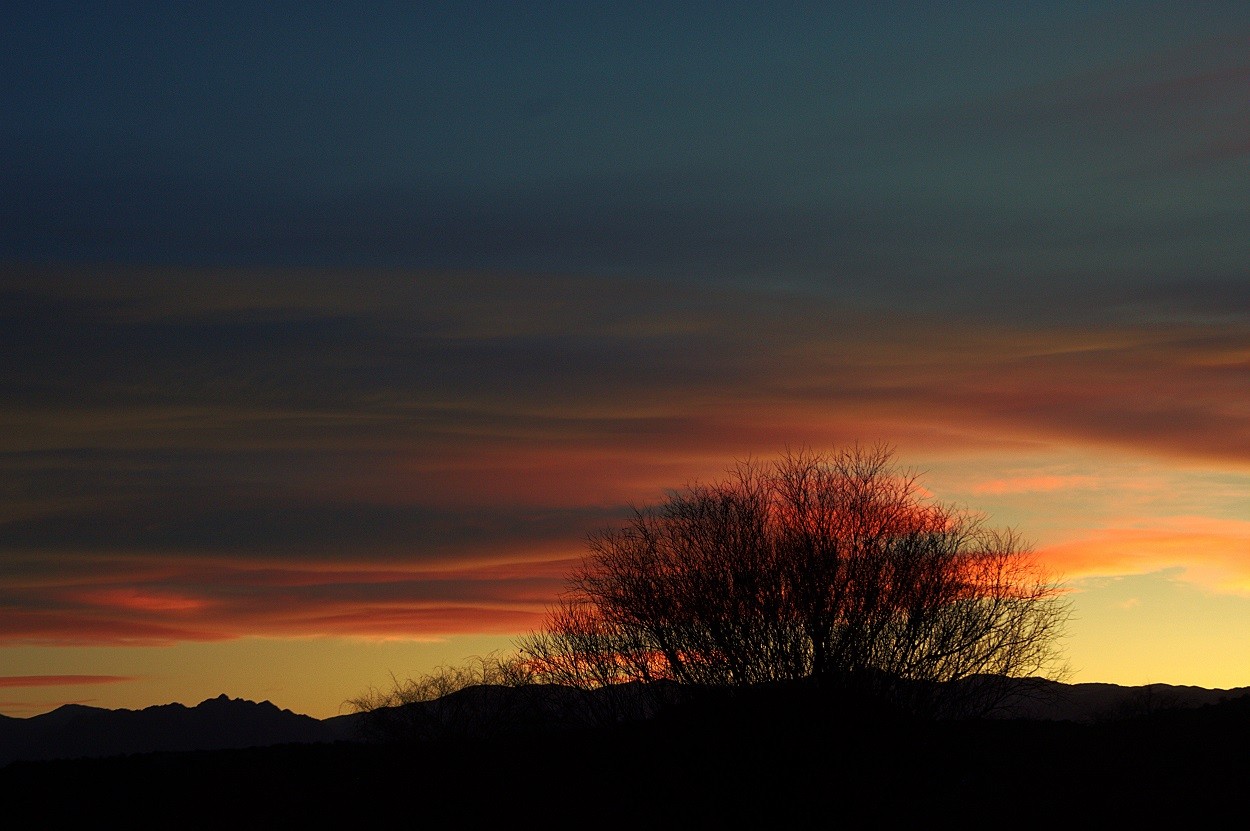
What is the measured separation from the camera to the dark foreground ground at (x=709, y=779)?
30.3m

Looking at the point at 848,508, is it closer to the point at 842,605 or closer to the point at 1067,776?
the point at 842,605

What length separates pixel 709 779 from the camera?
29.8m

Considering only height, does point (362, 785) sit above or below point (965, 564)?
below

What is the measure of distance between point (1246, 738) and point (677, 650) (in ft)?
142

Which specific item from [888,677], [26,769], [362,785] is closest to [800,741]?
[888,677]

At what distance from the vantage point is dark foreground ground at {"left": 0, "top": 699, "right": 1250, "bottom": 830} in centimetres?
3030

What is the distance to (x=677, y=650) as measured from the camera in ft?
138

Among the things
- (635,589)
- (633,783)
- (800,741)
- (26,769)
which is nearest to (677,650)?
(635,589)

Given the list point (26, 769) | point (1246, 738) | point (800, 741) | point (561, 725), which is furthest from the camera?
point (26, 769)

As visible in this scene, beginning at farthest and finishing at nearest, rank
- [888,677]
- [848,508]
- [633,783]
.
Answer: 1. [848,508]
2. [888,677]
3. [633,783]

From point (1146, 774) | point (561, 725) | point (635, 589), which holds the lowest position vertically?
point (1146, 774)

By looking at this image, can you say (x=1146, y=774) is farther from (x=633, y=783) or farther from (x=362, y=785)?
(x=362, y=785)

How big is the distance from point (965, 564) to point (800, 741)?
1794 cm

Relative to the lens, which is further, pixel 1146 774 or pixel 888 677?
pixel 1146 774
